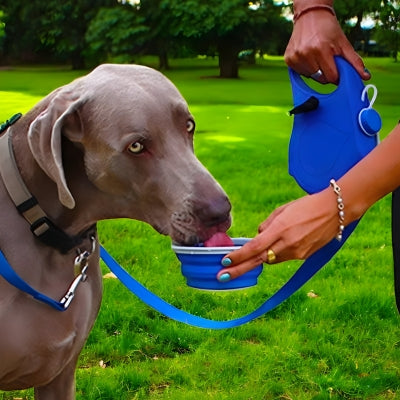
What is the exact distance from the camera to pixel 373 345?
389cm

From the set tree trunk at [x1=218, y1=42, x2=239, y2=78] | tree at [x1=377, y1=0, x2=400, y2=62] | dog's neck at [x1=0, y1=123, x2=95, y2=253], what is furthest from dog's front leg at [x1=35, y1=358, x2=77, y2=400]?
tree trunk at [x1=218, y1=42, x2=239, y2=78]

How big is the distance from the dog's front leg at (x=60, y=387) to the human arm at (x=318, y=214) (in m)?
0.77

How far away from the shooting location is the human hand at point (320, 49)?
2.47 m

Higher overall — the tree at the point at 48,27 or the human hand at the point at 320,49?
the human hand at the point at 320,49

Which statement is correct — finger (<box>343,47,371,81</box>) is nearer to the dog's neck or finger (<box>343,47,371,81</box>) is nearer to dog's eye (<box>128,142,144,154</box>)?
dog's eye (<box>128,142,144,154</box>)

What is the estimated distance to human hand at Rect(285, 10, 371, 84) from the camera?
8.10 ft

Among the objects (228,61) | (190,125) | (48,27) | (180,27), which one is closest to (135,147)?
(190,125)

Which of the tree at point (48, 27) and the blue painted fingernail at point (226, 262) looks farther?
the tree at point (48, 27)

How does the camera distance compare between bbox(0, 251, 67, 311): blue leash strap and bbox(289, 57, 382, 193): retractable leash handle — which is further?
bbox(289, 57, 382, 193): retractable leash handle

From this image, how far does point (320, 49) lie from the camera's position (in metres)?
2.46

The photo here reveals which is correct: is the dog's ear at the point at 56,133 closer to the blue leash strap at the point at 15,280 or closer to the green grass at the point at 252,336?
the blue leash strap at the point at 15,280

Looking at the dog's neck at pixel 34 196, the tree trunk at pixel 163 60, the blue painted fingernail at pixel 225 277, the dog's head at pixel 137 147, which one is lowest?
the tree trunk at pixel 163 60

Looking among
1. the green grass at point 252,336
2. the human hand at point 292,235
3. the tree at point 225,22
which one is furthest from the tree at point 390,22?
the human hand at point 292,235

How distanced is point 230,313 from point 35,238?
2.17 m
